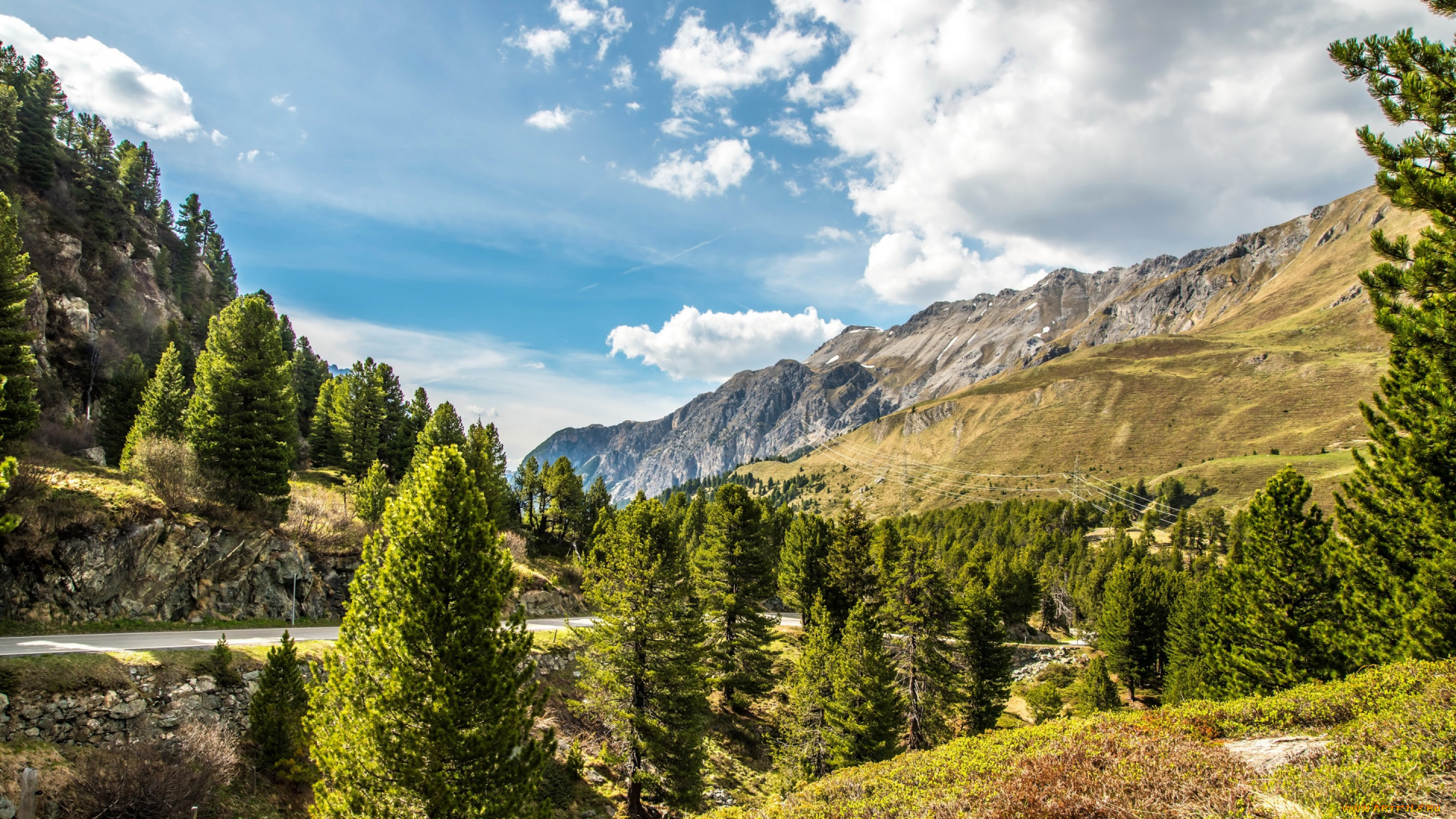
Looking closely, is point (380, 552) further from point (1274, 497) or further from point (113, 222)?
point (113, 222)

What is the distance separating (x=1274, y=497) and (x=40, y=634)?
4823 centimetres

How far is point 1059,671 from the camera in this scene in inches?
2422

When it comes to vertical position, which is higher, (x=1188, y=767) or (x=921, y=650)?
(x=1188, y=767)

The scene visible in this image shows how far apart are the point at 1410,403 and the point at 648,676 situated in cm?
2646

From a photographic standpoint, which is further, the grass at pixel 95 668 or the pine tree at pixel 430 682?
the grass at pixel 95 668

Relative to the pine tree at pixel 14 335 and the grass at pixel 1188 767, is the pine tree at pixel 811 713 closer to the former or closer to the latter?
the grass at pixel 1188 767

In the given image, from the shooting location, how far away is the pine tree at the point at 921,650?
3173 centimetres

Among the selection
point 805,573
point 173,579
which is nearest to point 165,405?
point 173,579

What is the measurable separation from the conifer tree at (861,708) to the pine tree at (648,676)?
6.63m

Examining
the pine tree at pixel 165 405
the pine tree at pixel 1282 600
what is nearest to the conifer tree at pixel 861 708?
the pine tree at pixel 1282 600

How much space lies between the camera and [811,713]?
28203 mm

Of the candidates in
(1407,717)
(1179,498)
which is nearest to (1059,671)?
(1407,717)

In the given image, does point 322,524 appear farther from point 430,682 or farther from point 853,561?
point 853,561

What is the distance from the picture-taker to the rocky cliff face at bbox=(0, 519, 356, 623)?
2184 centimetres
